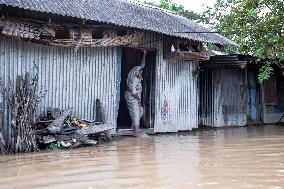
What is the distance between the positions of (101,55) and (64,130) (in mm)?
Result: 2709

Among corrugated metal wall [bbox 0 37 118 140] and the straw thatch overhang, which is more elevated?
the straw thatch overhang

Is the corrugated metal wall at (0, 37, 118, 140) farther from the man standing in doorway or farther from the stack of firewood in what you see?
the man standing in doorway

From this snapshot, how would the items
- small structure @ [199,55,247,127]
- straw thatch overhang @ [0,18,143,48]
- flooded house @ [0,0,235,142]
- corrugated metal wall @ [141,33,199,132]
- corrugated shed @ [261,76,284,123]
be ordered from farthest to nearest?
1. corrugated shed @ [261,76,284,123]
2. small structure @ [199,55,247,127]
3. corrugated metal wall @ [141,33,199,132]
4. flooded house @ [0,0,235,142]
5. straw thatch overhang @ [0,18,143,48]

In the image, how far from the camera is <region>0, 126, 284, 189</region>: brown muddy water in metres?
5.21

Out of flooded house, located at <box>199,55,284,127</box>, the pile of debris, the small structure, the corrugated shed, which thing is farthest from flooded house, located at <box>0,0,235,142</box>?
the corrugated shed

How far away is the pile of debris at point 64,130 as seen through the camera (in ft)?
28.3

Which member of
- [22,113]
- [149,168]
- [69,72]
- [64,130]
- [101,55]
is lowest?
[149,168]

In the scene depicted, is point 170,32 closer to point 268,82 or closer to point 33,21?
point 33,21

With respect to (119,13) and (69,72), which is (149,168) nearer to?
(69,72)

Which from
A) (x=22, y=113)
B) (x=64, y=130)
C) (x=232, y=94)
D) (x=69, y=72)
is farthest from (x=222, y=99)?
(x=22, y=113)

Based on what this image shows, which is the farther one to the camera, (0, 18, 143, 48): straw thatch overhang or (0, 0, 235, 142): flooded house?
(0, 0, 235, 142): flooded house

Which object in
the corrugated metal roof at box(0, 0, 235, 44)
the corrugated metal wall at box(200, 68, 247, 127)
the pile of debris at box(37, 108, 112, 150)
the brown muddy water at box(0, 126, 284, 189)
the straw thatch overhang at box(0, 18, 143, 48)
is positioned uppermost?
the corrugated metal roof at box(0, 0, 235, 44)

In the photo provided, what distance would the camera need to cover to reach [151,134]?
12.2m

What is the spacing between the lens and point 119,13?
11.0 metres
